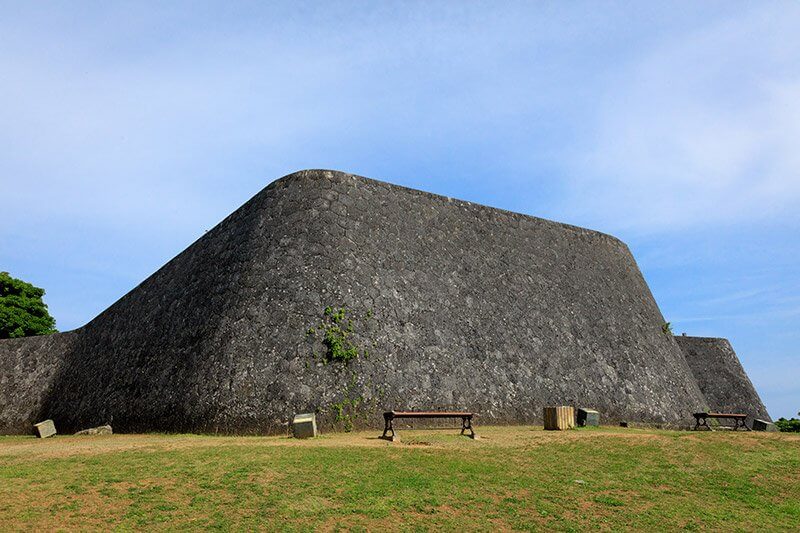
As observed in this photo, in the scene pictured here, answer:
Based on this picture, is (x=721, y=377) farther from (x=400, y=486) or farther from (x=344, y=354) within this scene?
(x=400, y=486)

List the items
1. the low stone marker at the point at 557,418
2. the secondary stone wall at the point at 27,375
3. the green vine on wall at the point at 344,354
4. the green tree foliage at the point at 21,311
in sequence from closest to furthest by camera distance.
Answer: the green vine on wall at the point at 344,354
the low stone marker at the point at 557,418
the secondary stone wall at the point at 27,375
the green tree foliage at the point at 21,311

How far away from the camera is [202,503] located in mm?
9680

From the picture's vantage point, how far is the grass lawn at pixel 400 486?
367 inches

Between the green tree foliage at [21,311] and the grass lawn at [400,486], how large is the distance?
84.0ft

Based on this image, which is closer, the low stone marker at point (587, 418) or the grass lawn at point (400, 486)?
the grass lawn at point (400, 486)

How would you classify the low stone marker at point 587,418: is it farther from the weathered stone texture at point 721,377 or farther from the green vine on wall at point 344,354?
the weathered stone texture at point 721,377

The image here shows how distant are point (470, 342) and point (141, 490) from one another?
13.4 m

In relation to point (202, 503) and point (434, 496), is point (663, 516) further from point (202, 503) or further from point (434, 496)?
point (202, 503)

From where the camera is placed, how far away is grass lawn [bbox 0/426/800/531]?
30.6 feet

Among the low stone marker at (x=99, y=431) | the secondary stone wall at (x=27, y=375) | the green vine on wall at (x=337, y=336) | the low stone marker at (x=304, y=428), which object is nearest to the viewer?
the low stone marker at (x=304, y=428)

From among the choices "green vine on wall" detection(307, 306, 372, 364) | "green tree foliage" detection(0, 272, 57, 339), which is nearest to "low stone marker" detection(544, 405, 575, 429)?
"green vine on wall" detection(307, 306, 372, 364)

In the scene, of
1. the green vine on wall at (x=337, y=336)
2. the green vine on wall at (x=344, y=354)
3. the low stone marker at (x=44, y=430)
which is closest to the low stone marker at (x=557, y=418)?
the green vine on wall at (x=344, y=354)

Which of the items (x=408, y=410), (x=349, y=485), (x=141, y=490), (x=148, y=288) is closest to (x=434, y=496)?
(x=349, y=485)

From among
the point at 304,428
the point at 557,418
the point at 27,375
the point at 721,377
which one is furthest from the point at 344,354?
the point at 721,377
